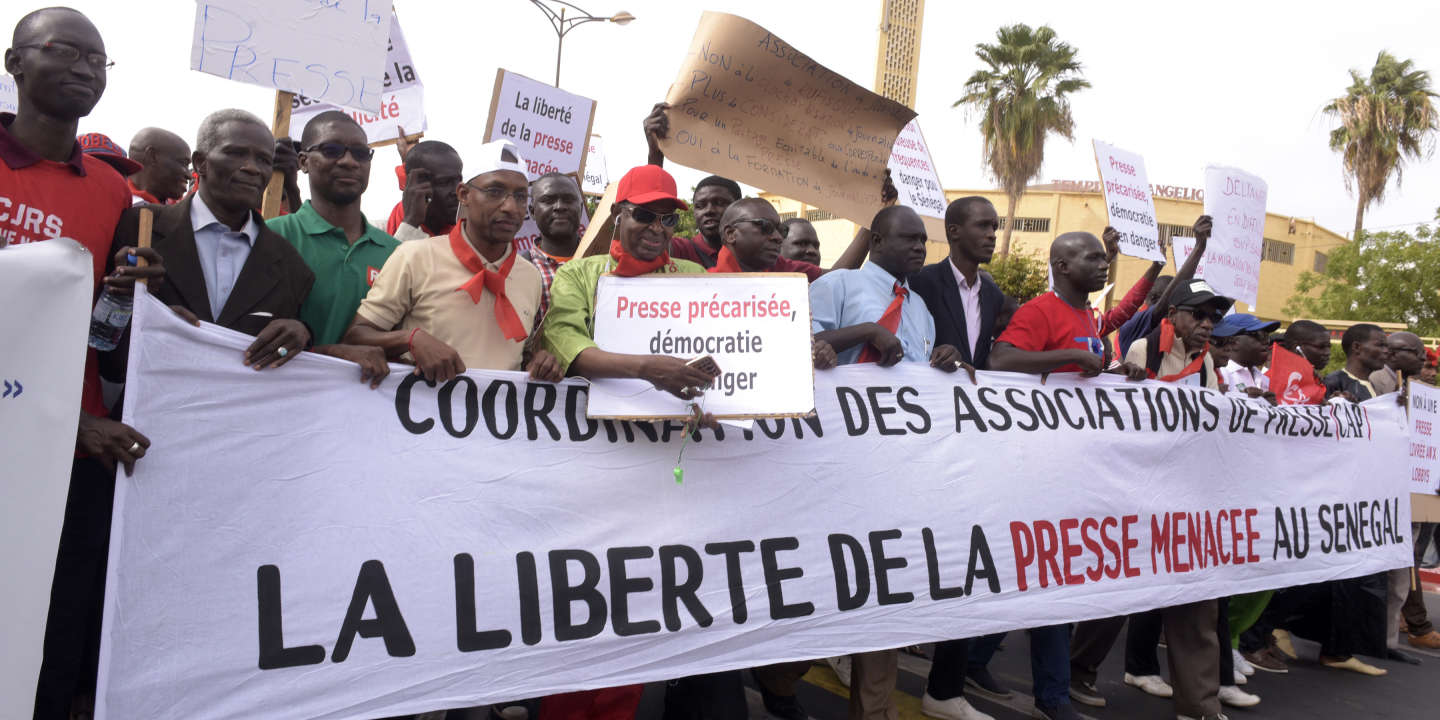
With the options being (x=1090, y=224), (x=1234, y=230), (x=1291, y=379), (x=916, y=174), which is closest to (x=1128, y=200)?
(x=1234, y=230)

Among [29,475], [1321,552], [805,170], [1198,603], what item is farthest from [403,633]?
[1321,552]

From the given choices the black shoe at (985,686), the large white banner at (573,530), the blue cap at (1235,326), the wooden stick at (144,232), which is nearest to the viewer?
the wooden stick at (144,232)

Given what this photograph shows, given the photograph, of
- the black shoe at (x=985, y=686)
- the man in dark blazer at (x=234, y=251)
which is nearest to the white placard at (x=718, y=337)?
the man in dark blazer at (x=234, y=251)

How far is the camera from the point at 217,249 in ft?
9.73

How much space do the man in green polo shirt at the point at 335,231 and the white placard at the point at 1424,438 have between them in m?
5.81

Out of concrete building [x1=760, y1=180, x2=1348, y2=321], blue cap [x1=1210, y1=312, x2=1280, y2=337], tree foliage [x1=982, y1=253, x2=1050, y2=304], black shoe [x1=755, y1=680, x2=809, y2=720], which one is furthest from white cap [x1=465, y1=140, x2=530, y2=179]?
concrete building [x1=760, y1=180, x2=1348, y2=321]

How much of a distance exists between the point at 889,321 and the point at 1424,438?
13.3 ft

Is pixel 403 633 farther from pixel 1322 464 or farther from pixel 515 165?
pixel 1322 464

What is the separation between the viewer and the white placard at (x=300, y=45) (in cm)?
418

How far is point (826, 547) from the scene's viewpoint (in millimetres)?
3633

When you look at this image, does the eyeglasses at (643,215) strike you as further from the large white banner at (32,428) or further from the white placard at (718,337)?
the large white banner at (32,428)

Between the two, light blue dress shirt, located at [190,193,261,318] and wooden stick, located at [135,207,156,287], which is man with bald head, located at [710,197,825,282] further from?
wooden stick, located at [135,207,156,287]

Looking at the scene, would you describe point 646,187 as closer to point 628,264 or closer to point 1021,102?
point 628,264

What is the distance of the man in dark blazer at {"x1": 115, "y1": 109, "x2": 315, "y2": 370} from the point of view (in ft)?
9.27
